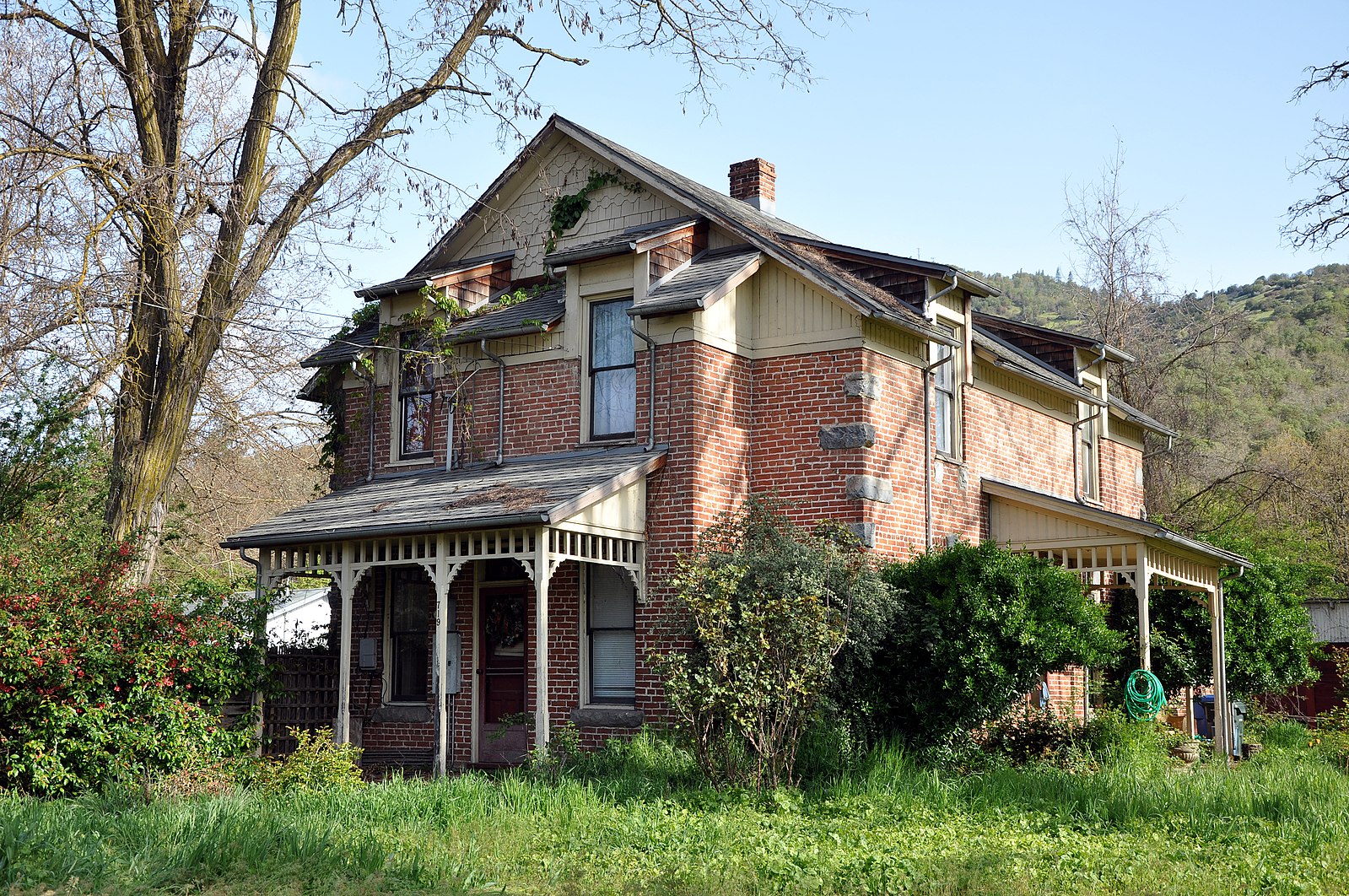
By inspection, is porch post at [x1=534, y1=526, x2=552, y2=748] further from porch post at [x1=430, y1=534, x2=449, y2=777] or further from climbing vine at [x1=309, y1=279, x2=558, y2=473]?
climbing vine at [x1=309, y1=279, x2=558, y2=473]

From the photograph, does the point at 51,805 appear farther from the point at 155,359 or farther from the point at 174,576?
the point at 174,576

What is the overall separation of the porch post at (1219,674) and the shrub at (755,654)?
622 centimetres

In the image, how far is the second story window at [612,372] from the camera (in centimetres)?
1670

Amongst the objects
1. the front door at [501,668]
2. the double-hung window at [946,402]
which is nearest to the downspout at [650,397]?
the front door at [501,668]

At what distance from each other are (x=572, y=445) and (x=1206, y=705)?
1372 cm

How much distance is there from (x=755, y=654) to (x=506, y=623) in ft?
17.3

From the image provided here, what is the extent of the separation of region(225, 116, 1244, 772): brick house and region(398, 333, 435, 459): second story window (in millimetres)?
50

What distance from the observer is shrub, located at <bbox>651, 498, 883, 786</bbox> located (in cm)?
1294

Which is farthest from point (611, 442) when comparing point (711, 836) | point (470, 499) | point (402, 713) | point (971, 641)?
point (711, 836)

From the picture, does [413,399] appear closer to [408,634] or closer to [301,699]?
[408,634]

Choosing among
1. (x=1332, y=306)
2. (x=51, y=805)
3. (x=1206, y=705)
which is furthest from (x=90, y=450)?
(x=1332, y=306)

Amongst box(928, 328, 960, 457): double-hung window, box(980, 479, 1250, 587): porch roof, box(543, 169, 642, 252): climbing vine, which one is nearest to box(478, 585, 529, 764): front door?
box(543, 169, 642, 252): climbing vine

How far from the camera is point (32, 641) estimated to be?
12641 mm

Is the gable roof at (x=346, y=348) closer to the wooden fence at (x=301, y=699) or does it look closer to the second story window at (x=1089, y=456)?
the wooden fence at (x=301, y=699)
